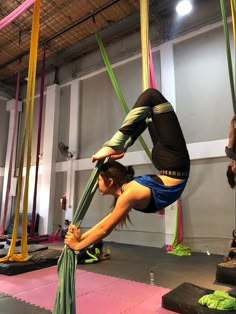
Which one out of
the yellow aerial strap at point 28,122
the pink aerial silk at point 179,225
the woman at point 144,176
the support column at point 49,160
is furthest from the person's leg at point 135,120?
the support column at point 49,160

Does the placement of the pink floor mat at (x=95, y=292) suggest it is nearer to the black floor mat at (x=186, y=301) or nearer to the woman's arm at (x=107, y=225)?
the black floor mat at (x=186, y=301)

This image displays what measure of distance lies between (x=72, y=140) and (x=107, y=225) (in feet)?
20.2

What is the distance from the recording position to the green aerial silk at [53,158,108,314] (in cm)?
161

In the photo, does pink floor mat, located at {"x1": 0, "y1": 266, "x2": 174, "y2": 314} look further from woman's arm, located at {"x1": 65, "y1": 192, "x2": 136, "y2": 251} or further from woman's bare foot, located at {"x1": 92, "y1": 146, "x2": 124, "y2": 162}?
woman's bare foot, located at {"x1": 92, "y1": 146, "x2": 124, "y2": 162}

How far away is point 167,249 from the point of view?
518cm

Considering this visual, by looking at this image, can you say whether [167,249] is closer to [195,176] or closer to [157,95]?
[195,176]

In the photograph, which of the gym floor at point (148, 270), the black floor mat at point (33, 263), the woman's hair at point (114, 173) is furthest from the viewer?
the black floor mat at point (33, 263)

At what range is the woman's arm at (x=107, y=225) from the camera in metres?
1.60

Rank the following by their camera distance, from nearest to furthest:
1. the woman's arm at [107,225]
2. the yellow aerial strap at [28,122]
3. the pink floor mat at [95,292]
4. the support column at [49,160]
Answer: the woman's arm at [107,225] → the pink floor mat at [95,292] → the yellow aerial strap at [28,122] → the support column at [49,160]

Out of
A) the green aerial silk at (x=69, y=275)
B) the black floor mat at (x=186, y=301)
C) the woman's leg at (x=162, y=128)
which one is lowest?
the black floor mat at (x=186, y=301)

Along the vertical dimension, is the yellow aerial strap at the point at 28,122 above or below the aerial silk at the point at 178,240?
above

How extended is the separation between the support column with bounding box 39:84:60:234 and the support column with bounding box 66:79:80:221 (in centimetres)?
60

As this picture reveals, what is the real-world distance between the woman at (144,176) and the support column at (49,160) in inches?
239

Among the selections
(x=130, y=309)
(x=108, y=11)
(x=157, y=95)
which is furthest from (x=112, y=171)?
(x=108, y=11)
